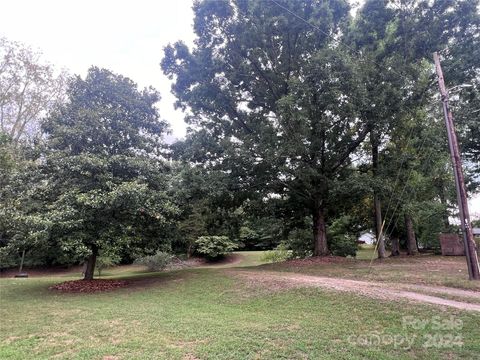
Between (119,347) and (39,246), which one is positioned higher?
(39,246)

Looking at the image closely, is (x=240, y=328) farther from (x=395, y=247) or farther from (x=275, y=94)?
(x=395, y=247)

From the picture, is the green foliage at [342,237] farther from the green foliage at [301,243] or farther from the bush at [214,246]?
the bush at [214,246]

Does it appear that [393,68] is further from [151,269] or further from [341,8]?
[151,269]

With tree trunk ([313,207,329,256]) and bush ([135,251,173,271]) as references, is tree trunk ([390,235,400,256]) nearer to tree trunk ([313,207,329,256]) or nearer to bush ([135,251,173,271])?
tree trunk ([313,207,329,256])

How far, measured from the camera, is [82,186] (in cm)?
1203

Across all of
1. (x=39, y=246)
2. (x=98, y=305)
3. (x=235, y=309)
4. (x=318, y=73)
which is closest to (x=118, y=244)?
(x=39, y=246)

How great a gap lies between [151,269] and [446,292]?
20.3m

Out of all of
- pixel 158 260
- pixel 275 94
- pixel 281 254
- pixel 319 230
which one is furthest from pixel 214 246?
pixel 275 94

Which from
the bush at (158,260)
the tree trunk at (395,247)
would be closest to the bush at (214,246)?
the bush at (158,260)

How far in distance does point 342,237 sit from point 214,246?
1065 centimetres

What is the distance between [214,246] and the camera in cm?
2900

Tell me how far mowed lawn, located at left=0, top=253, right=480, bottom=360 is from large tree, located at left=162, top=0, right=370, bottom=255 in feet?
24.9

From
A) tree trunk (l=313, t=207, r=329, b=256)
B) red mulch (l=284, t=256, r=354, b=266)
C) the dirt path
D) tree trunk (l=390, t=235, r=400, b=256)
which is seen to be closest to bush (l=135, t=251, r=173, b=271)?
red mulch (l=284, t=256, r=354, b=266)

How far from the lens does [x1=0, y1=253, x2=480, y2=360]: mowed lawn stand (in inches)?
214
